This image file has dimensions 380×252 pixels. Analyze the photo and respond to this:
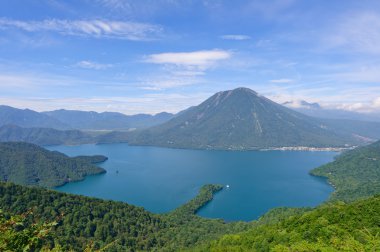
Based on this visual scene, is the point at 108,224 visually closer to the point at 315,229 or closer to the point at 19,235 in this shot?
the point at 315,229

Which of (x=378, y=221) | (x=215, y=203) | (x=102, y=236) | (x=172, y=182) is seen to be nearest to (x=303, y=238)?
(x=378, y=221)

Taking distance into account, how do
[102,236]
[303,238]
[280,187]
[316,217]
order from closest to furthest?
1. [303,238]
2. [316,217]
3. [102,236]
4. [280,187]

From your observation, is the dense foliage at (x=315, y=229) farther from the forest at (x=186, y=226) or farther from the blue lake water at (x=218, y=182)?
the blue lake water at (x=218, y=182)

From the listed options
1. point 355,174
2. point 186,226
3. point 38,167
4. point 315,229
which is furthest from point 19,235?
point 38,167

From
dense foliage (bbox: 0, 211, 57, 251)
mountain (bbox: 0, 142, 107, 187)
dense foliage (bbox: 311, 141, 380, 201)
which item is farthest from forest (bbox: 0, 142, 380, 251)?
mountain (bbox: 0, 142, 107, 187)

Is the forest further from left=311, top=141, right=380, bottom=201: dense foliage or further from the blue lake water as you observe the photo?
the blue lake water

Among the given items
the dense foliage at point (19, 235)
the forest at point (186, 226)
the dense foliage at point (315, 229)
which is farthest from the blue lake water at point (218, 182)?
the dense foliage at point (19, 235)

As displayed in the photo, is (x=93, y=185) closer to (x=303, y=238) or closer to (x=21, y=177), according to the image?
(x=21, y=177)
